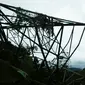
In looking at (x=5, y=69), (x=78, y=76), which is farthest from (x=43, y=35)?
(x=5, y=69)

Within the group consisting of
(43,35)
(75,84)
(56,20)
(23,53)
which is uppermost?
(56,20)

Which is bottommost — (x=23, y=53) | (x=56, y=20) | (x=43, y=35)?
(x=23, y=53)

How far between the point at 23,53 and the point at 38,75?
22.9ft

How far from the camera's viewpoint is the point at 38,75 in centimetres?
1833

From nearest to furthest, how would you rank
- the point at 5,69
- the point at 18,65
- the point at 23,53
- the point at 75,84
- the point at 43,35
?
the point at 5,69 < the point at 18,65 < the point at 75,84 < the point at 43,35 < the point at 23,53

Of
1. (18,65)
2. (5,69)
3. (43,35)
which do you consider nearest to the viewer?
(5,69)

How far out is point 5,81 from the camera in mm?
12773

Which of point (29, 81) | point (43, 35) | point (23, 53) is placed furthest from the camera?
point (23, 53)

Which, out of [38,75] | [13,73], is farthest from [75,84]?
[13,73]

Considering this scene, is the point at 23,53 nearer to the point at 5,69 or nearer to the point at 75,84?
the point at 75,84

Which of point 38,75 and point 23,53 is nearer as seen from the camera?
Result: point 38,75

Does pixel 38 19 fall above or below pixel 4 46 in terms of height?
above

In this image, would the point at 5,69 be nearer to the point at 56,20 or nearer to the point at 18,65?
the point at 18,65

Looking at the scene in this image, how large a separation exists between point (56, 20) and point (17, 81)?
8335 mm
